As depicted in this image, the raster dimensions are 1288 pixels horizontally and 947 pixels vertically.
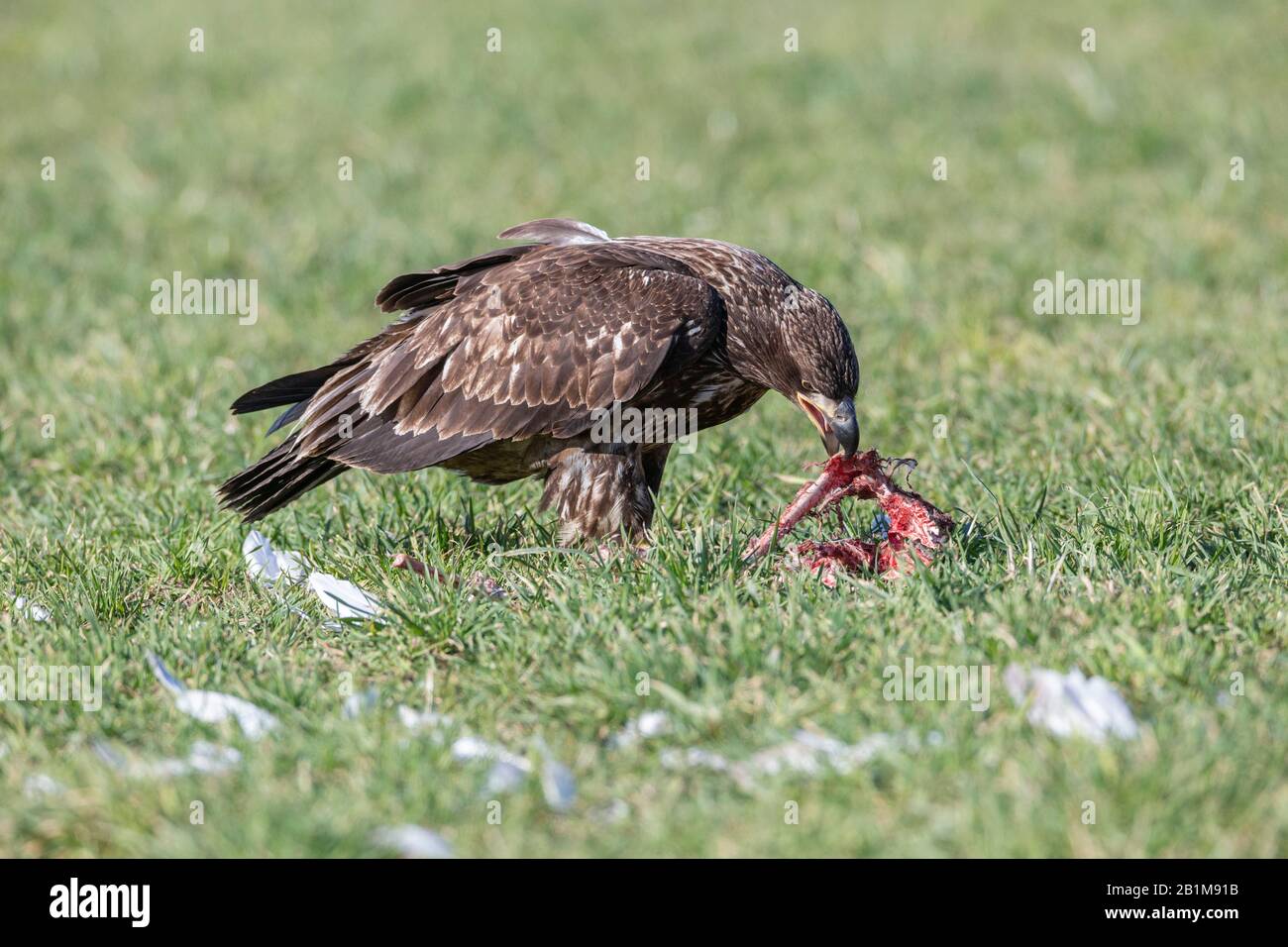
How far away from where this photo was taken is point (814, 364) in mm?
4848

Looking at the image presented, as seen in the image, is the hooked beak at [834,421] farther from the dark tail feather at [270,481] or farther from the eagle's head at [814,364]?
the dark tail feather at [270,481]

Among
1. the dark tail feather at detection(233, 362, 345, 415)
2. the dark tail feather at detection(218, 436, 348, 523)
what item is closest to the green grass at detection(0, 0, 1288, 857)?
the dark tail feather at detection(218, 436, 348, 523)

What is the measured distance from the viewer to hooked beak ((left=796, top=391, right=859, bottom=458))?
4.82 m

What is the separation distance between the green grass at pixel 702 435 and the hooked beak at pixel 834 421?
453 millimetres

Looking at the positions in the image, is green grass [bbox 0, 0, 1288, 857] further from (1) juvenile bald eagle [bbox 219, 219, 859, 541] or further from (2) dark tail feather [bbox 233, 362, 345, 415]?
(2) dark tail feather [bbox 233, 362, 345, 415]

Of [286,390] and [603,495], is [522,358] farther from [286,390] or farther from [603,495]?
[286,390]

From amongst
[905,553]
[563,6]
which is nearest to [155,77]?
[563,6]

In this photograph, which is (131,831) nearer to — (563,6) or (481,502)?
(481,502)

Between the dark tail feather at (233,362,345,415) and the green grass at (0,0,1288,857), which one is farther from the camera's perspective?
the dark tail feather at (233,362,345,415)

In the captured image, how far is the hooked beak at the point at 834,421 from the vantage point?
4.82 m

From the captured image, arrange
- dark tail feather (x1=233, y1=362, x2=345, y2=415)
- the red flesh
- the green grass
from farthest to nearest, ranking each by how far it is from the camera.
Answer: dark tail feather (x1=233, y1=362, x2=345, y2=415), the red flesh, the green grass

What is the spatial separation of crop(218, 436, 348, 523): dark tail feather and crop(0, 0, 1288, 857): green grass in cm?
13

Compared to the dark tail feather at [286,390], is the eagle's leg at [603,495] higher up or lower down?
lower down

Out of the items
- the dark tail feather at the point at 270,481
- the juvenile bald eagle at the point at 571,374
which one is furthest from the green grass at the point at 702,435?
the juvenile bald eagle at the point at 571,374
